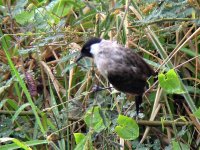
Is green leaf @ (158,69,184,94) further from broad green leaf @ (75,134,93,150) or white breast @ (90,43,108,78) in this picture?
broad green leaf @ (75,134,93,150)

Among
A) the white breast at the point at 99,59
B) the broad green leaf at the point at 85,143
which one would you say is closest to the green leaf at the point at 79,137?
the broad green leaf at the point at 85,143

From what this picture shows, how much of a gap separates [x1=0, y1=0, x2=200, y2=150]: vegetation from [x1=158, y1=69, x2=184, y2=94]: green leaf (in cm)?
25

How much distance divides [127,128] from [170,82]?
9.3 inches

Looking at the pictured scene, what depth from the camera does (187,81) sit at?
316 cm

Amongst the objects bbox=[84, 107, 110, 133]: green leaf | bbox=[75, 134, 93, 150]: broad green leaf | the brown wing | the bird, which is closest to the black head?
the bird

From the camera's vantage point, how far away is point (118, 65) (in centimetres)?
242

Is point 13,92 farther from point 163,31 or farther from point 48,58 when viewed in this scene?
point 163,31

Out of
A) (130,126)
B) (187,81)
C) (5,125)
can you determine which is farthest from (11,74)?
(130,126)

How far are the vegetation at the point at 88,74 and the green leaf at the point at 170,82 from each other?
25cm

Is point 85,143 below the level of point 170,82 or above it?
below

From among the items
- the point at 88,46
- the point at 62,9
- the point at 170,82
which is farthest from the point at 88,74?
the point at 170,82

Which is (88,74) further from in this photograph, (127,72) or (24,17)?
(127,72)

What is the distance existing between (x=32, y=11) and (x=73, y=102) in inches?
23.4

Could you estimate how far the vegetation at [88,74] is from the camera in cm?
273
